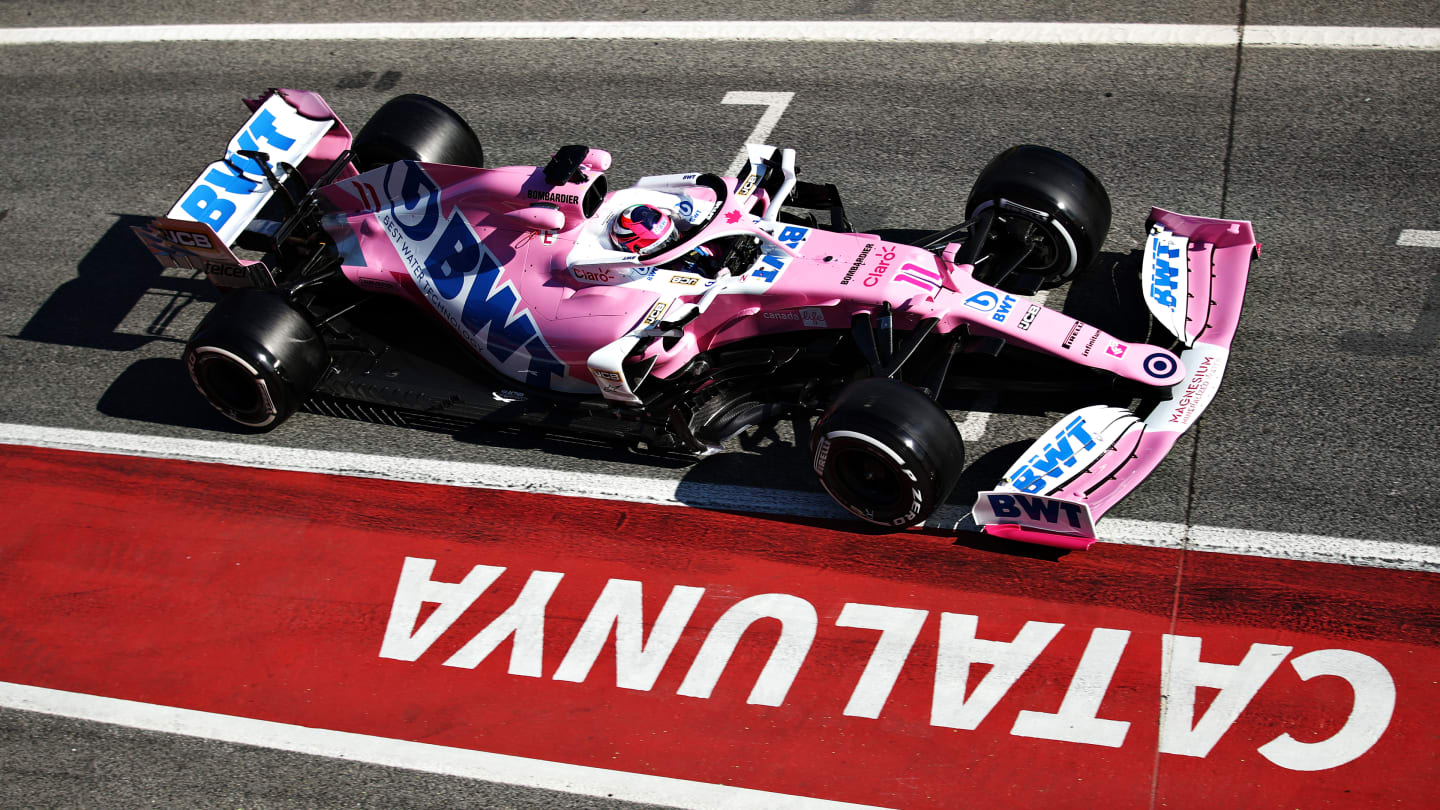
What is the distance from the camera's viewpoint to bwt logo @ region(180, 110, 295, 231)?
27.8 ft

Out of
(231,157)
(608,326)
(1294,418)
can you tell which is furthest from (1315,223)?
(231,157)

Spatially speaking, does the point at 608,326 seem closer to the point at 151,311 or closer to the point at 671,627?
the point at 671,627

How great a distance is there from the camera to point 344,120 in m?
11.6

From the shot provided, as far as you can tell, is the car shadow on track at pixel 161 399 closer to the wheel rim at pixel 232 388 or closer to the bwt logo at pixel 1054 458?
the wheel rim at pixel 232 388

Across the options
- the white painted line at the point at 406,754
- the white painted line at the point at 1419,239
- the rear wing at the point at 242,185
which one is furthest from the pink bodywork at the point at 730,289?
the white painted line at the point at 406,754

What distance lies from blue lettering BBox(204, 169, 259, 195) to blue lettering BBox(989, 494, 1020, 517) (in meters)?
5.66

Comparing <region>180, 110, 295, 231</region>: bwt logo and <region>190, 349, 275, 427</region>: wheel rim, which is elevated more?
<region>180, 110, 295, 231</region>: bwt logo

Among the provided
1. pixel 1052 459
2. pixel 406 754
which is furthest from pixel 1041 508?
pixel 406 754

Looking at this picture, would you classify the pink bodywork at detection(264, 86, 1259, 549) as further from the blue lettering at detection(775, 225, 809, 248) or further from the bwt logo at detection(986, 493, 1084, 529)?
the bwt logo at detection(986, 493, 1084, 529)

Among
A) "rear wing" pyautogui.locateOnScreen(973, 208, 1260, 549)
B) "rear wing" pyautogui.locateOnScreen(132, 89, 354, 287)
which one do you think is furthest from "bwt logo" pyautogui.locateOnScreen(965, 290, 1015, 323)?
"rear wing" pyautogui.locateOnScreen(132, 89, 354, 287)

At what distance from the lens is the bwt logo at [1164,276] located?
7566 mm

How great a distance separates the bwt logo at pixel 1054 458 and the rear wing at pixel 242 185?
5337 mm

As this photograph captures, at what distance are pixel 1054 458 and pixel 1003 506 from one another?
1.32 ft

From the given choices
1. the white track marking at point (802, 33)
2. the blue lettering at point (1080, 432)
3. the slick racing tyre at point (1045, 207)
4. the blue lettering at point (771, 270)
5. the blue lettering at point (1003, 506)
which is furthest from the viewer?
the white track marking at point (802, 33)
